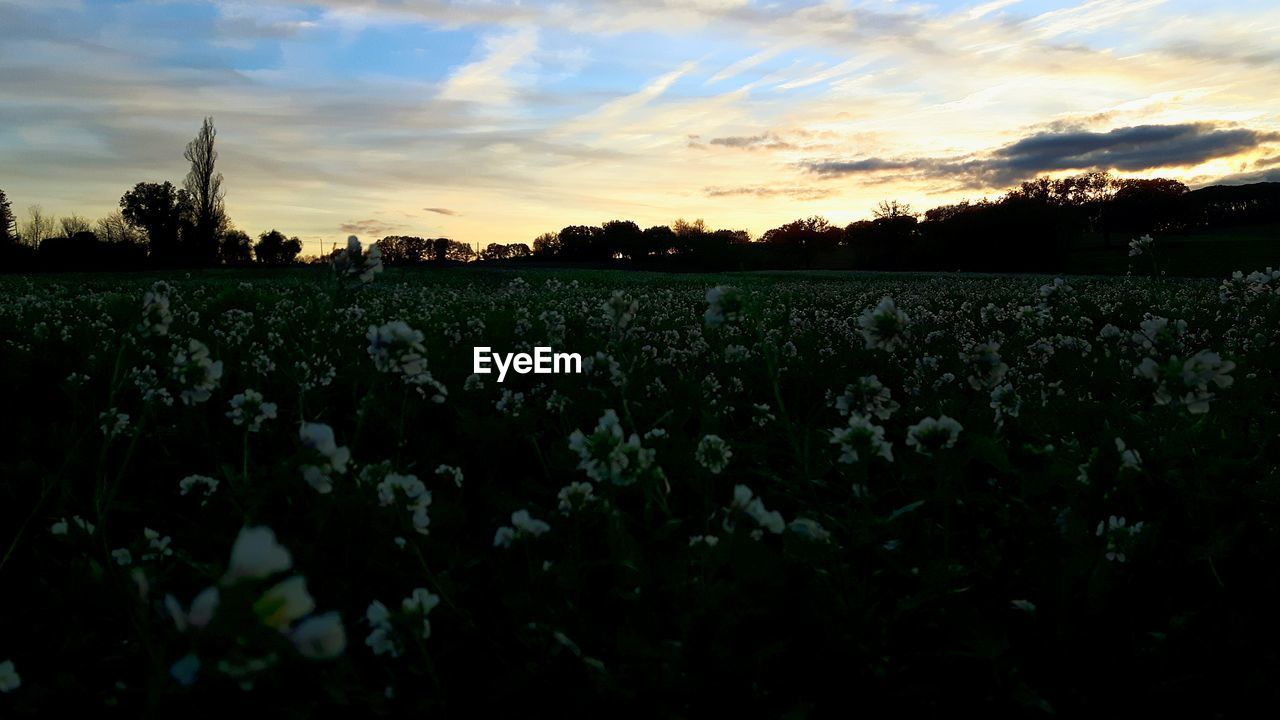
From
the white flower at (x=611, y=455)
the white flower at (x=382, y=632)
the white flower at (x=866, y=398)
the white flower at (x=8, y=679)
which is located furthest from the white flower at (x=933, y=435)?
the white flower at (x=8, y=679)

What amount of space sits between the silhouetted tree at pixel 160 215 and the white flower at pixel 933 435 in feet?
245

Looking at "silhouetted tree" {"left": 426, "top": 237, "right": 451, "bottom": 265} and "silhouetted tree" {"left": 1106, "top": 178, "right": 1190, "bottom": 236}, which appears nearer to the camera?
"silhouetted tree" {"left": 426, "top": 237, "right": 451, "bottom": 265}

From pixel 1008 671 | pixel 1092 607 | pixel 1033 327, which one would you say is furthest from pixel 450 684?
pixel 1033 327

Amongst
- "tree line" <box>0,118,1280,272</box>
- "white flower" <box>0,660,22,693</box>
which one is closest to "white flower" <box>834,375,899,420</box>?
"white flower" <box>0,660,22,693</box>

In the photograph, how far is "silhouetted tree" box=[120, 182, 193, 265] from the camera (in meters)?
69.8

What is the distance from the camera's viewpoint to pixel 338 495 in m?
3.21

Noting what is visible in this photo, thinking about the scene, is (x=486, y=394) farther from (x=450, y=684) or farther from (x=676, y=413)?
(x=450, y=684)

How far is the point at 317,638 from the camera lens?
1037 mm

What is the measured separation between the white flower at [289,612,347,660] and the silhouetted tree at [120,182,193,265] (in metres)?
75.5

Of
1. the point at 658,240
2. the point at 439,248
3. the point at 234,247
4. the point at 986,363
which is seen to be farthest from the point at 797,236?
the point at 986,363

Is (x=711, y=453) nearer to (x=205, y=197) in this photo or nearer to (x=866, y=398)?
(x=866, y=398)

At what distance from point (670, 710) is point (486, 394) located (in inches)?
160

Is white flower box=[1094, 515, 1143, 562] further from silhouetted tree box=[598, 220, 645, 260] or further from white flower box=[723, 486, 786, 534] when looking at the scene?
silhouetted tree box=[598, 220, 645, 260]

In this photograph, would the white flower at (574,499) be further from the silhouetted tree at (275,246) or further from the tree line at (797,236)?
the silhouetted tree at (275,246)
